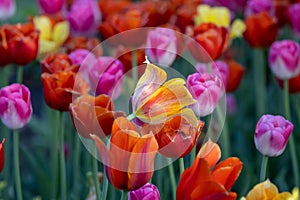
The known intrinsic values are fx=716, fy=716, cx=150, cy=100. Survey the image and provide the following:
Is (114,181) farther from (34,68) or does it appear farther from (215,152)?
(34,68)

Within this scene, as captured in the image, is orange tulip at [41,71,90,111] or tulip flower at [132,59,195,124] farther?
orange tulip at [41,71,90,111]

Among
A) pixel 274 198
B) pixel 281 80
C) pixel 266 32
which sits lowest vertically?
pixel 274 198

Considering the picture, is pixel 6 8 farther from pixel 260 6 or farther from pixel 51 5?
pixel 260 6

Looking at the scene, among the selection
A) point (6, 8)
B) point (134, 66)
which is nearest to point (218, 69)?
point (134, 66)

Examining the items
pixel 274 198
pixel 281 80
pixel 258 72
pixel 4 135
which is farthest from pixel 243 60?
pixel 274 198

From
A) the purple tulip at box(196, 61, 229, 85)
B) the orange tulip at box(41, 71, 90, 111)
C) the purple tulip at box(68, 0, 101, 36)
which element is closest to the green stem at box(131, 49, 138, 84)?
the purple tulip at box(196, 61, 229, 85)

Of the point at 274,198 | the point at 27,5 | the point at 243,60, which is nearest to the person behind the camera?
the point at 274,198

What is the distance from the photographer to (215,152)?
119 centimetres

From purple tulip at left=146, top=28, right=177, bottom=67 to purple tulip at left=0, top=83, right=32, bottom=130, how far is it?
37 centimetres

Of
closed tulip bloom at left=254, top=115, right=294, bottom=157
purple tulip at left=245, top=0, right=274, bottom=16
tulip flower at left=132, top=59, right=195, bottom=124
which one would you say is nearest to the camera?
tulip flower at left=132, top=59, right=195, bottom=124

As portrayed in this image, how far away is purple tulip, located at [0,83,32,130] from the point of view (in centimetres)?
143

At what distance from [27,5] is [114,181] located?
9.05 feet

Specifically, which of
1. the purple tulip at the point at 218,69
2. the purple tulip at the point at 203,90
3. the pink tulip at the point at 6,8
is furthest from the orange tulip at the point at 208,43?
the pink tulip at the point at 6,8

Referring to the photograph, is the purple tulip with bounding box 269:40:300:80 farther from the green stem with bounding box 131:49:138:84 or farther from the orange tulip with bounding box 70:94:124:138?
the orange tulip with bounding box 70:94:124:138
